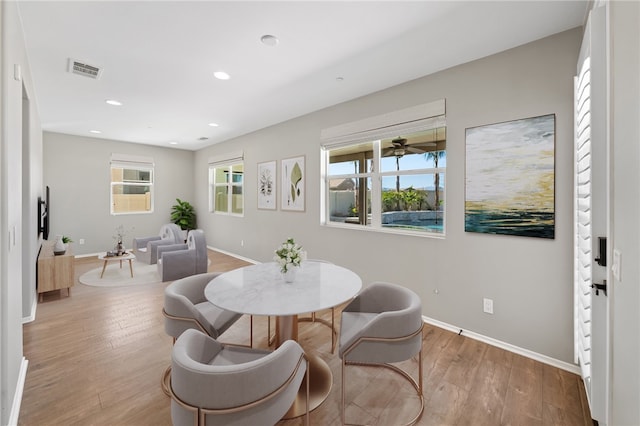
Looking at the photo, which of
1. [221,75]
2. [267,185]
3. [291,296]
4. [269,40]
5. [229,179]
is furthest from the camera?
[229,179]

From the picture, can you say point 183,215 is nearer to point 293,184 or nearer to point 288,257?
point 293,184

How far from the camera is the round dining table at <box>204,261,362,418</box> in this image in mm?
1585

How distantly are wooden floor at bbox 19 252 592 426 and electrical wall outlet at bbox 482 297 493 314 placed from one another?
0.31 m

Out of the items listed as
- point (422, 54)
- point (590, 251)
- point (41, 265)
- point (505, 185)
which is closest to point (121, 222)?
point (41, 265)

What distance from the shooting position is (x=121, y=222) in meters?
6.67

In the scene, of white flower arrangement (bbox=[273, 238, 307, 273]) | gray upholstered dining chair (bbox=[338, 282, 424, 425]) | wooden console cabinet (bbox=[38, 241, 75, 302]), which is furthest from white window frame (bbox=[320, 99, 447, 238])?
wooden console cabinet (bbox=[38, 241, 75, 302])

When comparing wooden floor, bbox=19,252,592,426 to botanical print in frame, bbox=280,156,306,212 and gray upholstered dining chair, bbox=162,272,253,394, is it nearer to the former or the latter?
gray upholstered dining chair, bbox=162,272,253,394

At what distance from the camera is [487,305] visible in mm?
2574

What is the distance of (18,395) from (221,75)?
3.03m

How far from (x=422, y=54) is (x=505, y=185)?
137 cm

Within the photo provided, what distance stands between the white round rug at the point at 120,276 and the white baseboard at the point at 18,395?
7.02ft

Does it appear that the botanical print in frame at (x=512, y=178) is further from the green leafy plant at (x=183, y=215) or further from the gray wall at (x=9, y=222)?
the green leafy plant at (x=183, y=215)

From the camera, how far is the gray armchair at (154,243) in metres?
5.21

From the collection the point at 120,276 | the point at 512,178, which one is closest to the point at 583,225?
the point at 512,178
